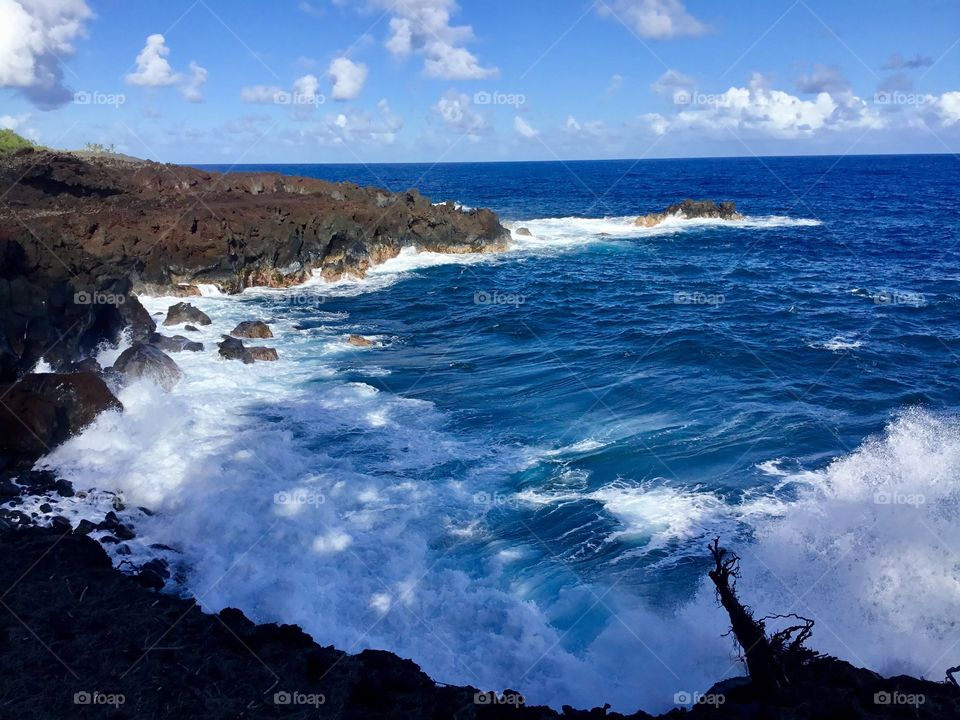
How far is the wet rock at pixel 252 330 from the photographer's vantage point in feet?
91.0

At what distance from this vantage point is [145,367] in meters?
20.9

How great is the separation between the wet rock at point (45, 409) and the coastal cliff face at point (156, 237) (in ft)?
3.48

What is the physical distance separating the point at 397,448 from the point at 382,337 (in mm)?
11616

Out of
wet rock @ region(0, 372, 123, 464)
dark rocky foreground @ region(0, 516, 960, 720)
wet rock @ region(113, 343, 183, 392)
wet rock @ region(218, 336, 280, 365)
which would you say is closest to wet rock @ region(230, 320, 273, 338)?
wet rock @ region(218, 336, 280, 365)

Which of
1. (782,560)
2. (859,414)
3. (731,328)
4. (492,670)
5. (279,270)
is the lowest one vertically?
(492,670)

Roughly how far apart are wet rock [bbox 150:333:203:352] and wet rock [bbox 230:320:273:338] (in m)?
2.17

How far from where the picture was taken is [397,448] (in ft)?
58.5

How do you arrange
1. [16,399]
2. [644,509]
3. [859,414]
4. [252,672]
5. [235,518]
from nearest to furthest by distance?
[252,672]
[235,518]
[644,509]
[16,399]
[859,414]

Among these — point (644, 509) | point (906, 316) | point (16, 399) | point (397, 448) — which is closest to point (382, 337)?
point (397, 448)

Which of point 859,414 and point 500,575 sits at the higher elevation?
point 859,414

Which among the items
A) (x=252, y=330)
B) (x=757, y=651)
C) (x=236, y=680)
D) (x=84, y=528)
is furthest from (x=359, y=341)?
(x=757, y=651)

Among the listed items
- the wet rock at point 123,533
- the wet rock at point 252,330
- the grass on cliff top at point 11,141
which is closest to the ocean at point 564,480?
the wet rock at point 123,533

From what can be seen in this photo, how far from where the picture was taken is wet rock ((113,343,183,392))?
20734mm

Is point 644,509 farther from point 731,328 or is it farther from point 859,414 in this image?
point 731,328
